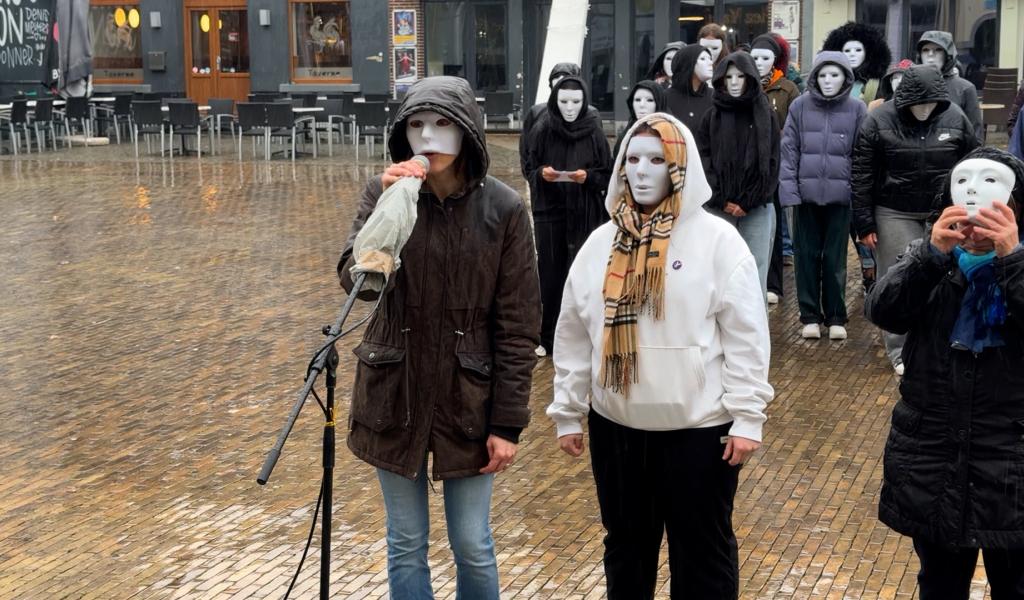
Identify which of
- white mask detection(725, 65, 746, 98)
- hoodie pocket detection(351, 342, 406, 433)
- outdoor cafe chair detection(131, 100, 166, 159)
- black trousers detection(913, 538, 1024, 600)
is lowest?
black trousers detection(913, 538, 1024, 600)

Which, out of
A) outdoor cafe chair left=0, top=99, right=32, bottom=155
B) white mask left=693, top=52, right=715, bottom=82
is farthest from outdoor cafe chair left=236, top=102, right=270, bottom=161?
white mask left=693, top=52, right=715, bottom=82

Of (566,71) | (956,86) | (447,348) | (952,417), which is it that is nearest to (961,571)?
(952,417)

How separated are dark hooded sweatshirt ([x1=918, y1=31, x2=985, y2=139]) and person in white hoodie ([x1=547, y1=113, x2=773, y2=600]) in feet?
19.8

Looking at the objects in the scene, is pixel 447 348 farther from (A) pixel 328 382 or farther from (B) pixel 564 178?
(B) pixel 564 178

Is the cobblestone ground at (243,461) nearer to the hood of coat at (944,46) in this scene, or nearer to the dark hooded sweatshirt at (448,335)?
the dark hooded sweatshirt at (448,335)

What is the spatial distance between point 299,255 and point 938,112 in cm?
690

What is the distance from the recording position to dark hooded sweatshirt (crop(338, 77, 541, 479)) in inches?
171

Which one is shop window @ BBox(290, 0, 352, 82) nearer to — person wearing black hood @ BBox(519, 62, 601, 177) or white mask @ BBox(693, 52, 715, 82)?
white mask @ BBox(693, 52, 715, 82)

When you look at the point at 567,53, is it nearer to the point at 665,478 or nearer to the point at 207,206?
the point at 207,206

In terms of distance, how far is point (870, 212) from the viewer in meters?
8.75

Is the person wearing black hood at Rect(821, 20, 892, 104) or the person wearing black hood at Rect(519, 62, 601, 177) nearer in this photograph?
the person wearing black hood at Rect(519, 62, 601, 177)

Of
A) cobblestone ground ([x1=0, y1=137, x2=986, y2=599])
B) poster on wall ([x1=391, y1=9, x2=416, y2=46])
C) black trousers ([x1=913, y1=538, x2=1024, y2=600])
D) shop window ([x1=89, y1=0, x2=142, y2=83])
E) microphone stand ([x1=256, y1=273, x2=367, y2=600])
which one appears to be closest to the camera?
microphone stand ([x1=256, y1=273, x2=367, y2=600])

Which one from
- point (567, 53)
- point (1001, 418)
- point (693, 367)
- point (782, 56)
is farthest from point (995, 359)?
point (567, 53)

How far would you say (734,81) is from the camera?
911 cm
